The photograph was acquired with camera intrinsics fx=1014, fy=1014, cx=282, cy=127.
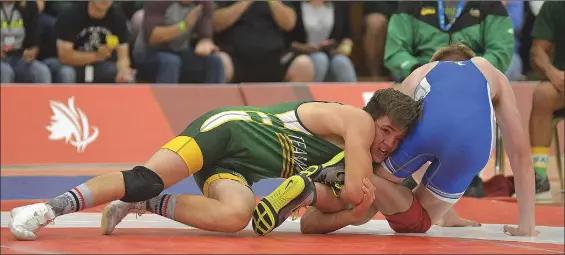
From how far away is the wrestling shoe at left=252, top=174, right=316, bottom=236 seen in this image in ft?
13.6

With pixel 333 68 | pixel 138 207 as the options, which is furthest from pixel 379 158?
pixel 333 68

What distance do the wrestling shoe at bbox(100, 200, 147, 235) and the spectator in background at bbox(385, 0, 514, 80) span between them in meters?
3.10

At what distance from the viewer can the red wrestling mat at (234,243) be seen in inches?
146

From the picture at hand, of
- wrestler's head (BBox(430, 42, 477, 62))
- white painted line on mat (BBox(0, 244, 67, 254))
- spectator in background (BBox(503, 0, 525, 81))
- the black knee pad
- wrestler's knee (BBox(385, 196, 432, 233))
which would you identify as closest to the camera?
white painted line on mat (BBox(0, 244, 67, 254))

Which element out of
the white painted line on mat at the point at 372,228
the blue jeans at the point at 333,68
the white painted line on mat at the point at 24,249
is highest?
the white painted line on mat at the point at 24,249

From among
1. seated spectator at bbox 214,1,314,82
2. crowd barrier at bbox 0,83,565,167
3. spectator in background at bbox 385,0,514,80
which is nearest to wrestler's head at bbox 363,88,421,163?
spectator in background at bbox 385,0,514,80

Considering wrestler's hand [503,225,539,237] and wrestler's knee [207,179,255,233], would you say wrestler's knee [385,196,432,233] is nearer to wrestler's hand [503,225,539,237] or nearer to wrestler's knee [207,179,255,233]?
wrestler's hand [503,225,539,237]

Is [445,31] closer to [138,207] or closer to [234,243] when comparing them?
[138,207]

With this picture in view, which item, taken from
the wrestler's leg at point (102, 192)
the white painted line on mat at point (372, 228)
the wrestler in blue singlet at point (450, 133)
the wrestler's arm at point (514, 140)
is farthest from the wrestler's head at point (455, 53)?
the wrestler's leg at point (102, 192)

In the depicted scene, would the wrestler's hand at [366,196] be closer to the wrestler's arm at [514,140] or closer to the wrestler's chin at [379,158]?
the wrestler's chin at [379,158]

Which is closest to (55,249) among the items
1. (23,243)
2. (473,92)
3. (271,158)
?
(23,243)

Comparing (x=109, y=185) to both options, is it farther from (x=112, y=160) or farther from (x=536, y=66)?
(x=536, y=66)

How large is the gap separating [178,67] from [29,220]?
14.4 feet

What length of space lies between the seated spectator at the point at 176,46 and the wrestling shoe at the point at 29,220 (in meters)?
4.25
